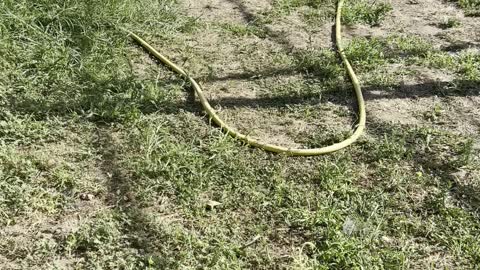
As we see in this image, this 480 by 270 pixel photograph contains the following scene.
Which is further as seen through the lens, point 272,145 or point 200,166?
point 272,145

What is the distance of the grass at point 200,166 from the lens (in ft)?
8.22

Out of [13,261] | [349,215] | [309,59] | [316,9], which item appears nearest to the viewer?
[13,261]

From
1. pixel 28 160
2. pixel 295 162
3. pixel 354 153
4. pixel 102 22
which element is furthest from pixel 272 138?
pixel 102 22

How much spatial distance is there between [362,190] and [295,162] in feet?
1.35

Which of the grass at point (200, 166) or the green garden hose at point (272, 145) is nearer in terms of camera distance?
the grass at point (200, 166)

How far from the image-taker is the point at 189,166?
2957mm

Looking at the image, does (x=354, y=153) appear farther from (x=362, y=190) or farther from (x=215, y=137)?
(x=215, y=137)

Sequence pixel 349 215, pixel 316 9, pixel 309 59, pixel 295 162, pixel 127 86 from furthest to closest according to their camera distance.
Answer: pixel 316 9
pixel 309 59
pixel 127 86
pixel 295 162
pixel 349 215

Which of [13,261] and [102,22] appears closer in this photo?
[13,261]

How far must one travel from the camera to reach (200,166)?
2.96 m

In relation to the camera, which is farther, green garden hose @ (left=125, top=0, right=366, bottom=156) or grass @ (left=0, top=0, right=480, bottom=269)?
green garden hose @ (left=125, top=0, right=366, bottom=156)

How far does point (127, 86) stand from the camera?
3.59 m

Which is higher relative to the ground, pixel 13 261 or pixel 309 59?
pixel 309 59

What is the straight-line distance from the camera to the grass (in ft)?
8.22
